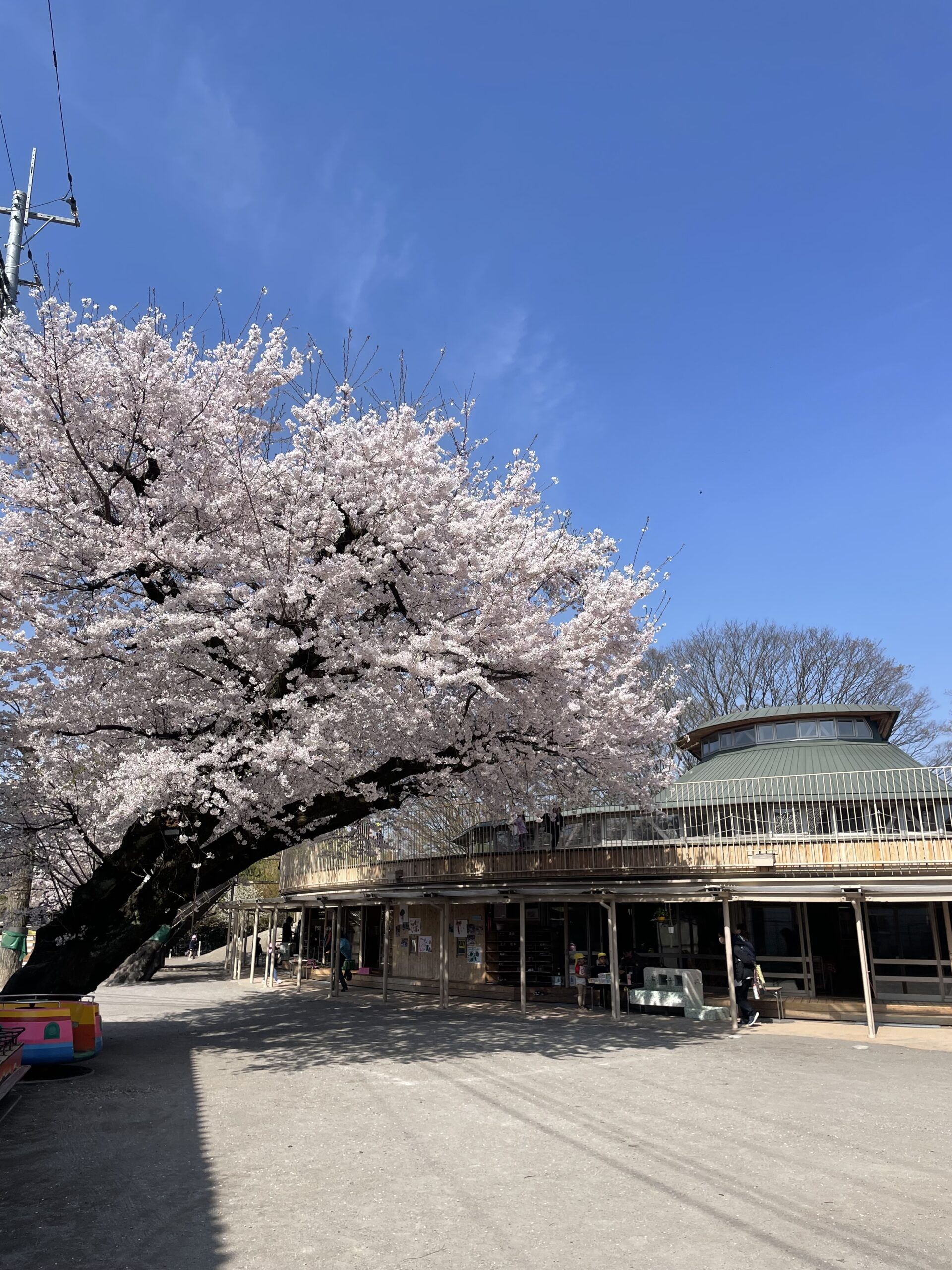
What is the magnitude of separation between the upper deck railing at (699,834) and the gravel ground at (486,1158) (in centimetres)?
340

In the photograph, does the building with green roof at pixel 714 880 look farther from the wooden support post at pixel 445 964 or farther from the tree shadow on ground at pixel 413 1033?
the tree shadow on ground at pixel 413 1033

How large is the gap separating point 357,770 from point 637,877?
770 centimetres

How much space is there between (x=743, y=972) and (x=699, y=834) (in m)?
3.27

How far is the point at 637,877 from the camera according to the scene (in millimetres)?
18062

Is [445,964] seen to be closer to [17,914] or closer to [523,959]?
[523,959]

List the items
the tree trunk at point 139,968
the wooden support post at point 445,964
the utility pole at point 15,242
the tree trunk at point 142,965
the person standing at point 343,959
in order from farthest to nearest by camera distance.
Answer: the tree trunk at point 139,968 → the tree trunk at point 142,965 → the person standing at point 343,959 → the wooden support post at point 445,964 → the utility pole at point 15,242

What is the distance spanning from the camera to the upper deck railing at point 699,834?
16.2 m

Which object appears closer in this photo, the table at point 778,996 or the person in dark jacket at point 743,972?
the person in dark jacket at point 743,972

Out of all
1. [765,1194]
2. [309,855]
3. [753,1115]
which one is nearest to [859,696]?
[309,855]

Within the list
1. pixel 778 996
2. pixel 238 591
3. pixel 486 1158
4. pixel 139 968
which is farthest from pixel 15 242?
pixel 139 968

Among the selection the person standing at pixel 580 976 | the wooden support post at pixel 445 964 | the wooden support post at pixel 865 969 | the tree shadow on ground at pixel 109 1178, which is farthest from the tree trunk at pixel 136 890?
the wooden support post at pixel 865 969

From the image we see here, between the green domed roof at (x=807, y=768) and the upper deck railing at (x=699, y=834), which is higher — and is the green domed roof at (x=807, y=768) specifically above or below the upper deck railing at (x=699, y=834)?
above

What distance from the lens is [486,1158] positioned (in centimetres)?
758

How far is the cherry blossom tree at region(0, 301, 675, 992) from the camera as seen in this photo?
493 inches
